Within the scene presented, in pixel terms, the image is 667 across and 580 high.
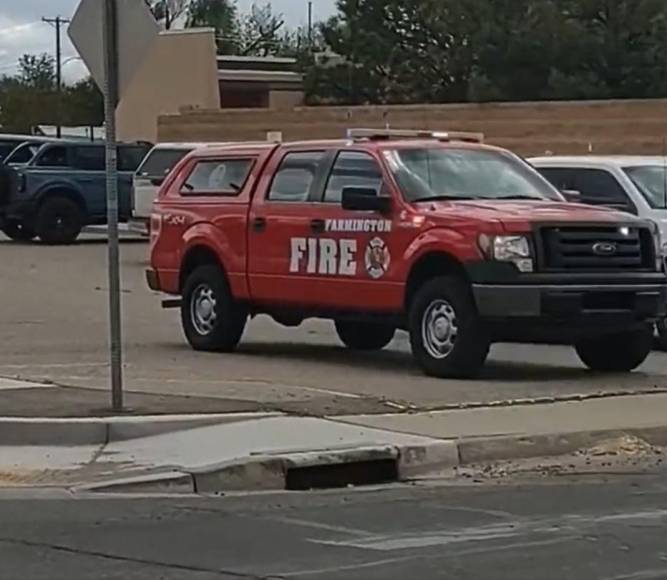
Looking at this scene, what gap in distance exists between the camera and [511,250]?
14.1 m

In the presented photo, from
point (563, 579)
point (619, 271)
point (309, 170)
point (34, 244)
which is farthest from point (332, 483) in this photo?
point (34, 244)

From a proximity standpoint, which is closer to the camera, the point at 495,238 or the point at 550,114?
the point at 495,238

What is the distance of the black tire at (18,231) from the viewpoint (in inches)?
1336

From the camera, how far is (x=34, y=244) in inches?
1342

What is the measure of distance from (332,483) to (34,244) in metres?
24.0

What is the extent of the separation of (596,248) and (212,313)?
13.9 ft

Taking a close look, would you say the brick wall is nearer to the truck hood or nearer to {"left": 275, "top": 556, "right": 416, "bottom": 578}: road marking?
the truck hood

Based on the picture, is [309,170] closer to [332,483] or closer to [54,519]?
[332,483]

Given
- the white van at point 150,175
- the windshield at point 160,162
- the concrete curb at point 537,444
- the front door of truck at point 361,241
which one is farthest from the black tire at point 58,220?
the concrete curb at point 537,444

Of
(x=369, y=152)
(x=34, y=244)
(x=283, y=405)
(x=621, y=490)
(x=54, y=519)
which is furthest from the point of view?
(x=34, y=244)

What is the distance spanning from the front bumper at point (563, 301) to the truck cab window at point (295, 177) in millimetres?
2539

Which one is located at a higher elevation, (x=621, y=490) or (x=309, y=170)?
(x=309, y=170)

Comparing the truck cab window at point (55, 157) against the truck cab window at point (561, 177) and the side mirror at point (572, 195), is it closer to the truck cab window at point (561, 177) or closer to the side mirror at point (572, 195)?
the truck cab window at point (561, 177)

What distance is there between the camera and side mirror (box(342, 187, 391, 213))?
1500 centimetres
